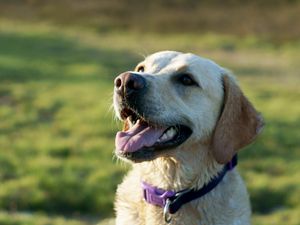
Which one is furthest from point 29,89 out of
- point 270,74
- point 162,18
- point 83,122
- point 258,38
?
point 162,18

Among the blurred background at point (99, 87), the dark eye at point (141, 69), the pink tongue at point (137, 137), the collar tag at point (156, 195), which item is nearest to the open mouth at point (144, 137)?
the pink tongue at point (137, 137)

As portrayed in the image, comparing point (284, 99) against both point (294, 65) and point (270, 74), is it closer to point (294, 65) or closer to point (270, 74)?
point (270, 74)

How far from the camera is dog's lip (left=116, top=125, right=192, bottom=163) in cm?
468

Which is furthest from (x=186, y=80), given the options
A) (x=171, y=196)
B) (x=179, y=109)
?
(x=171, y=196)

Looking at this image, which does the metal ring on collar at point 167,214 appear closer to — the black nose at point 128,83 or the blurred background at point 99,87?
the black nose at point 128,83

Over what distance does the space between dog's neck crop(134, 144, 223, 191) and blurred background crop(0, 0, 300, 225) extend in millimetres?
2186

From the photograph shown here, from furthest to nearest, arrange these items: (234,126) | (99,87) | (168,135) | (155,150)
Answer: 1. (99,87)
2. (234,126)
3. (168,135)
4. (155,150)

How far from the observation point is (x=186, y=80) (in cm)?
518

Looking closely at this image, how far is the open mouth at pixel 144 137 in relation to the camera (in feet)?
15.4

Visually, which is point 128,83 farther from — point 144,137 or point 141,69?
point 141,69

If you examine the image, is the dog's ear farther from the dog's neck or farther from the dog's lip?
the dog's lip

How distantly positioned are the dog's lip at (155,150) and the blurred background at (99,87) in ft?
7.79

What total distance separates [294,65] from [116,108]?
20.4 metres

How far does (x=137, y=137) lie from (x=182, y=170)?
1.46 ft
